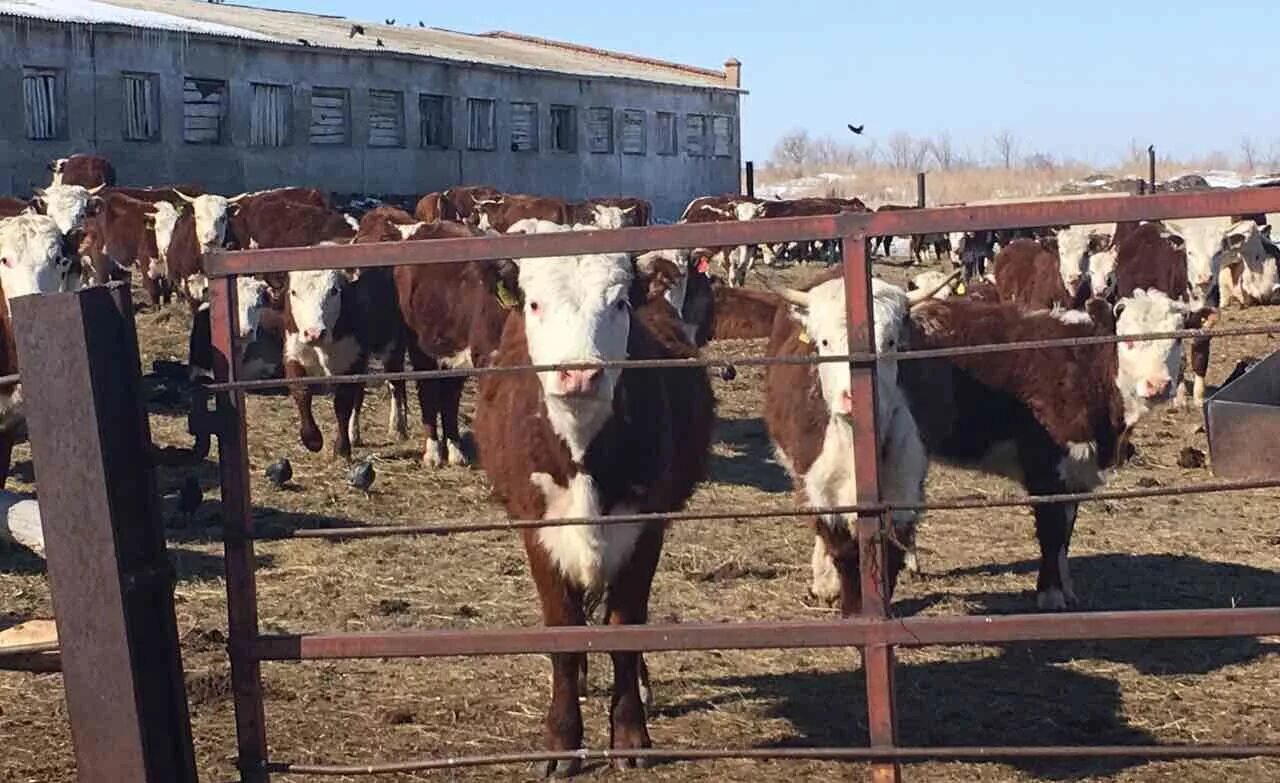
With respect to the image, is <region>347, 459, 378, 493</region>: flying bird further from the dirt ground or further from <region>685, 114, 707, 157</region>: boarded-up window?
<region>685, 114, 707, 157</region>: boarded-up window

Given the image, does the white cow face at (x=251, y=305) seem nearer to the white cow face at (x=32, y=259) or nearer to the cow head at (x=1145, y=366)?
the white cow face at (x=32, y=259)

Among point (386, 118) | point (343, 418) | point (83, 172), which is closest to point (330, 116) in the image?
point (386, 118)

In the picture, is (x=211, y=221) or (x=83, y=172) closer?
(x=211, y=221)

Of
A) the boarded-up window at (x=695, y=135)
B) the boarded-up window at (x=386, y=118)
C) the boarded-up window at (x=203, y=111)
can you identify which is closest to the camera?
the boarded-up window at (x=203, y=111)

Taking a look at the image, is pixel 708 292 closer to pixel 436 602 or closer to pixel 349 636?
pixel 436 602

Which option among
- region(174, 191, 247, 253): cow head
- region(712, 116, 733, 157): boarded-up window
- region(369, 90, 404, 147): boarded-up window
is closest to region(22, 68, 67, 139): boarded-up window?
region(369, 90, 404, 147): boarded-up window

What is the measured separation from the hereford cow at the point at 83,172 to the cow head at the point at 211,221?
20.1 feet

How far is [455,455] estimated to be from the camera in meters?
11.8

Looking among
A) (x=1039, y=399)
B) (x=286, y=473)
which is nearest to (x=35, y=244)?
(x=286, y=473)

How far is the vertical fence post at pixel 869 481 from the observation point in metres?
3.89

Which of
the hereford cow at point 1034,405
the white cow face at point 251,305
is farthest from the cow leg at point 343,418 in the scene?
the hereford cow at point 1034,405

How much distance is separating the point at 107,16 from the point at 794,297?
2688cm

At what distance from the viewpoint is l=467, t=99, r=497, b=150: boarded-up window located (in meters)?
39.0

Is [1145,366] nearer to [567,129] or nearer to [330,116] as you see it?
[330,116]
